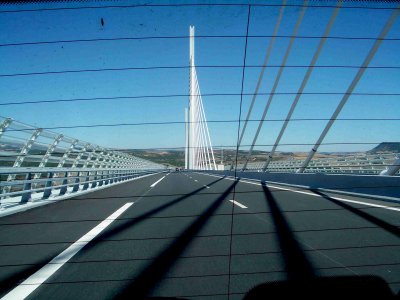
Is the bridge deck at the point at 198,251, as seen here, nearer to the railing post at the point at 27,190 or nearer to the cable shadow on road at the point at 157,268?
the cable shadow on road at the point at 157,268

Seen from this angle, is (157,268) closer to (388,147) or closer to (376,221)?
(388,147)

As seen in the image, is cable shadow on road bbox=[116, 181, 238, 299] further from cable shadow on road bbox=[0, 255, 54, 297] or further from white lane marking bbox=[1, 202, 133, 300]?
cable shadow on road bbox=[0, 255, 54, 297]

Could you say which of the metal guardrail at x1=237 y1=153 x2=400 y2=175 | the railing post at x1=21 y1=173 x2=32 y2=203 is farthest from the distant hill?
the railing post at x1=21 y1=173 x2=32 y2=203

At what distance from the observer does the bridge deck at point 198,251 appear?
114 inches

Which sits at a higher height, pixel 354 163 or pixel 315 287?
pixel 354 163

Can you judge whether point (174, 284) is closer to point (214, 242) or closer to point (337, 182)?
point (214, 242)

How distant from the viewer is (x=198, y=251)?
3.99 meters

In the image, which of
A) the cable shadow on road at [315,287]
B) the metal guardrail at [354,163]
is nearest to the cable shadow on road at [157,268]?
the cable shadow on road at [315,287]

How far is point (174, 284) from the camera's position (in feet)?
9.58

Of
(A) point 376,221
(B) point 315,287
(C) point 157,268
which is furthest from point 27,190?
(B) point 315,287

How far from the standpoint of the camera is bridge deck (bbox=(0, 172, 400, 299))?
9.52ft

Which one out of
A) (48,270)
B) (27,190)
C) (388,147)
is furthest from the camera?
(27,190)

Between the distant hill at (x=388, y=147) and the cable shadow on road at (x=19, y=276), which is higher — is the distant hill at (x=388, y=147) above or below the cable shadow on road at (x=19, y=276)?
above

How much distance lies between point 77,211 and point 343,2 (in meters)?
7.40
